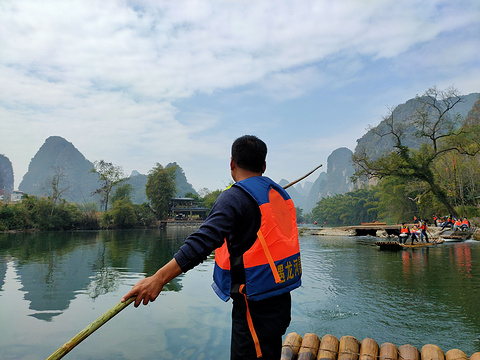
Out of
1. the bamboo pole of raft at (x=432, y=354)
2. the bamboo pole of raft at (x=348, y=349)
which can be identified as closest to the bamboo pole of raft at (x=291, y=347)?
the bamboo pole of raft at (x=348, y=349)

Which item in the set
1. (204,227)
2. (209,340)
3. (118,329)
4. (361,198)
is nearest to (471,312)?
(209,340)

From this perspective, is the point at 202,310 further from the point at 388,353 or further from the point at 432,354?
the point at 432,354

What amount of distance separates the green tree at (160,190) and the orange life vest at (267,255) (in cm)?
6527

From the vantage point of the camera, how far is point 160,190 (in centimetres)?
6612

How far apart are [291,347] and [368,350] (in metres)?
0.82

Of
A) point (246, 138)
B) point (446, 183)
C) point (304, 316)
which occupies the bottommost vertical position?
point (304, 316)

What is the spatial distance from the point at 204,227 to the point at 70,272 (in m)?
13.4

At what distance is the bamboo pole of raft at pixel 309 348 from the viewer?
366cm

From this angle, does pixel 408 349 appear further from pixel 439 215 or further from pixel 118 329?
pixel 439 215

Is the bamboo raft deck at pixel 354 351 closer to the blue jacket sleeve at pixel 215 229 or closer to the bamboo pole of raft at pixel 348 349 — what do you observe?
the bamboo pole of raft at pixel 348 349

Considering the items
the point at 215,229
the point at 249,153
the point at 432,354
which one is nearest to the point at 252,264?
the point at 215,229

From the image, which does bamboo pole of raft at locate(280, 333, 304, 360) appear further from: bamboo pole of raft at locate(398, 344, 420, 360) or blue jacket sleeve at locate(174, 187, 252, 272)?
blue jacket sleeve at locate(174, 187, 252, 272)

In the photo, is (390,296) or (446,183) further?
(446,183)

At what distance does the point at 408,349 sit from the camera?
11.8 feet
